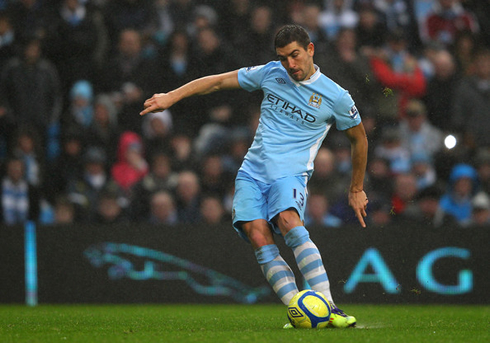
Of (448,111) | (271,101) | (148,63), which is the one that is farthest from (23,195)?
(448,111)

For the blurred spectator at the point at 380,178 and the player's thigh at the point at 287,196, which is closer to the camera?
the player's thigh at the point at 287,196

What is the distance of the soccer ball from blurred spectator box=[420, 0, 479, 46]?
6794mm

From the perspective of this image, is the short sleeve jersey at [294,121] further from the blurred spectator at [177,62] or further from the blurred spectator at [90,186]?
the blurred spectator at [177,62]

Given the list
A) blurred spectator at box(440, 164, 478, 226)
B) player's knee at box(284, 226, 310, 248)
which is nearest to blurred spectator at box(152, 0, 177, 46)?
blurred spectator at box(440, 164, 478, 226)

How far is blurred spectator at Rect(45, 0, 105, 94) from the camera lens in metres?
10.0

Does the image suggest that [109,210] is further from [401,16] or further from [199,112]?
[401,16]

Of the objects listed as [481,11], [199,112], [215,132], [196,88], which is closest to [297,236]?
[196,88]

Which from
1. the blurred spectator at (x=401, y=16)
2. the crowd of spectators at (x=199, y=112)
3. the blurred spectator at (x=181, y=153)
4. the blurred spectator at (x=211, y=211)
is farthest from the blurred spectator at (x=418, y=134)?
the blurred spectator at (x=181, y=153)

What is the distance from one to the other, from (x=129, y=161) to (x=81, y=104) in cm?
99

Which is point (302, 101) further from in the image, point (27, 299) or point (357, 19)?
point (357, 19)

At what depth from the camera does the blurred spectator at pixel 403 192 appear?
8.90m

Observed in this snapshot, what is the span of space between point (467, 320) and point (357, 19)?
17.6 ft

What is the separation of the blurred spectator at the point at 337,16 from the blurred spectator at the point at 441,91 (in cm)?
123

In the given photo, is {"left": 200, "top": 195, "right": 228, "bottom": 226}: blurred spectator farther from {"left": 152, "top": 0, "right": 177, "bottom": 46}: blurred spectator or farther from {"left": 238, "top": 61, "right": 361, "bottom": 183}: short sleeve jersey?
{"left": 238, "top": 61, "right": 361, "bottom": 183}: short sleeve jersey
